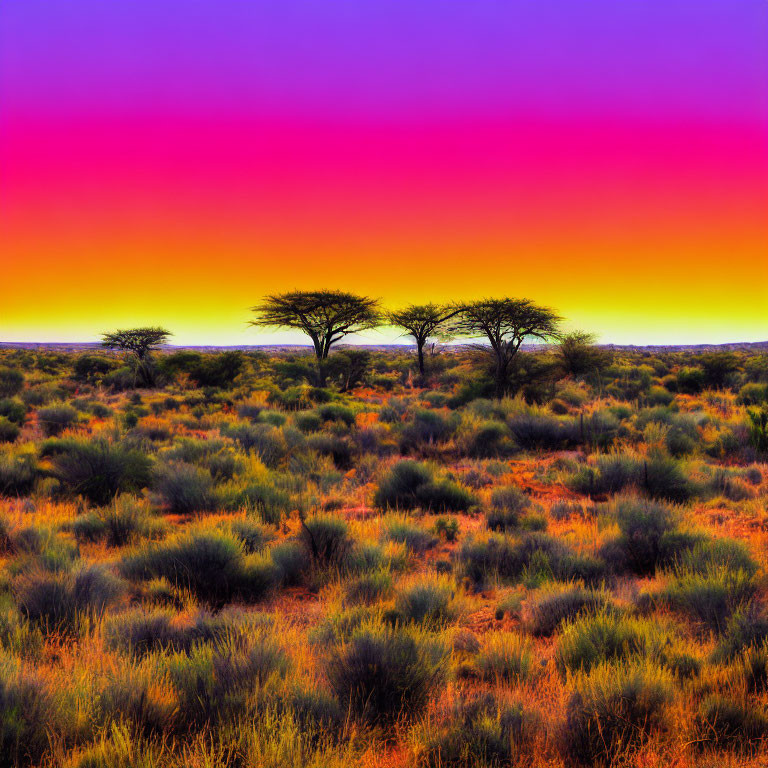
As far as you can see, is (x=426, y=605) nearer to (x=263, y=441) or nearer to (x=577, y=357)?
(x=263, y=441)

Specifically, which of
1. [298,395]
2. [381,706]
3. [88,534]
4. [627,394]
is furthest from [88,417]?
[627,394]

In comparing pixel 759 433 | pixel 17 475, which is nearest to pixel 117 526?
pixel 17 475

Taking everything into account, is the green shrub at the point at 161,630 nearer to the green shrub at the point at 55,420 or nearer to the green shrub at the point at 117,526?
the green shrub at the point at 117,526

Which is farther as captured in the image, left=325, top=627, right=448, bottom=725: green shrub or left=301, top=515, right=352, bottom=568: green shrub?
left=301, top=515, right=352, bottom=568: green shrub

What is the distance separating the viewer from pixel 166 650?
396cm

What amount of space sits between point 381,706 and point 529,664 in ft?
4.28

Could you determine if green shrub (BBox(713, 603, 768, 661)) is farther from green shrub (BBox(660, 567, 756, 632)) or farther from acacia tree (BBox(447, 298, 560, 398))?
acacia tree (BBox(447, 298, 560, 398))

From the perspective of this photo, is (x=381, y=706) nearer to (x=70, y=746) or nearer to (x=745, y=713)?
(x=70, y=746)

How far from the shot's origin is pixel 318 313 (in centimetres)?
3306

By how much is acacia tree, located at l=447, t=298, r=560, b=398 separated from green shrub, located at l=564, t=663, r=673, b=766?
20533mm

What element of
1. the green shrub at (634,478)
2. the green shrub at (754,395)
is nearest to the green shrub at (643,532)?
the green shrub at (634,478)

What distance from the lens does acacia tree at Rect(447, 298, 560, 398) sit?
955 inches

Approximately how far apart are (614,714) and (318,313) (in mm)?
31246

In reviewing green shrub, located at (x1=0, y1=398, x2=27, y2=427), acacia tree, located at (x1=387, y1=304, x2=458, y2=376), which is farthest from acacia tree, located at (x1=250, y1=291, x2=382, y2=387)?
green shrub, located at (x1=0, y1=398, x2=27, y2=427)
